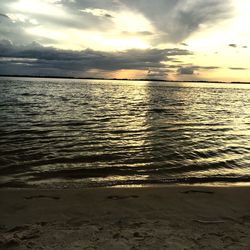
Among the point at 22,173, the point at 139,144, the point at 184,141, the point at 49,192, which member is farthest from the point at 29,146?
the point at 184,141

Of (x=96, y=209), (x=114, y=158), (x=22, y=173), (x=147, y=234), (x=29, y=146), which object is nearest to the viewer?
(x=147, y=234)

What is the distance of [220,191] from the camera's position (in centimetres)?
874

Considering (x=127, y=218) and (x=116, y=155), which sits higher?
(x=127, y=218)

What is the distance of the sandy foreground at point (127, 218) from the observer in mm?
5184

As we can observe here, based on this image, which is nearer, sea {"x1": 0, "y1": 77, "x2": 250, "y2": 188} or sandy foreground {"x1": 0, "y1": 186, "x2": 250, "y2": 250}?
sandy foreground {"x1": 0, "y1": 186, "x2": 250, "y2": 250}

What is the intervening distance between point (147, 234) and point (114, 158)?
23.6 feet

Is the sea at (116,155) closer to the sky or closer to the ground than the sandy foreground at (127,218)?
closer to the ground

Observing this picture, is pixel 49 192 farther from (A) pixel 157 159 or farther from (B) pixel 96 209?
(A) pixel 157 159

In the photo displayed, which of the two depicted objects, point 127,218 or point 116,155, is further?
point 116,155

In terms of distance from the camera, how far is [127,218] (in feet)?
21.2

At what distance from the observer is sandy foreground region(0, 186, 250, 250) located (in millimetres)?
5184

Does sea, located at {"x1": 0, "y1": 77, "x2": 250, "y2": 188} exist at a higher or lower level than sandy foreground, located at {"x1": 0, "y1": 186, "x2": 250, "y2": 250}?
lower

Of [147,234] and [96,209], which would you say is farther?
[96,209]

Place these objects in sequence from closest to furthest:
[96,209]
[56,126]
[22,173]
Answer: [96,209], [22,173], [56,126]
